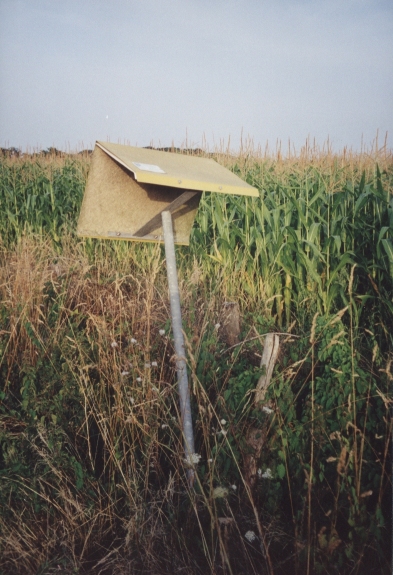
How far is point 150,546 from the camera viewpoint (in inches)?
80.6

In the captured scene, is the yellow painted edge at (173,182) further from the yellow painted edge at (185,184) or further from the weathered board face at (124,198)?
the weathered board face at (124,198)

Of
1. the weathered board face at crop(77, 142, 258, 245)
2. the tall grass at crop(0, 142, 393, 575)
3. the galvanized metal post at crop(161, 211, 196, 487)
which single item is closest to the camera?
the tall grass at crop(0, 142, 393, 575)

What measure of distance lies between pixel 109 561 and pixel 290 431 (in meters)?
0.92

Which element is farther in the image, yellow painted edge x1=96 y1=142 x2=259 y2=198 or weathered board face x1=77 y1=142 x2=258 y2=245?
weathered board face x1=77 y1=142 x2=258 y2=245

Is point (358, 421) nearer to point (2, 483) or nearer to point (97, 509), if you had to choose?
point (97, 509)

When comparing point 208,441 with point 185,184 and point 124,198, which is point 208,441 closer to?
point 185,184

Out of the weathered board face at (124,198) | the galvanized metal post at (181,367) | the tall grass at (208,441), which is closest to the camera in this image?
the tall grass at (208,441)

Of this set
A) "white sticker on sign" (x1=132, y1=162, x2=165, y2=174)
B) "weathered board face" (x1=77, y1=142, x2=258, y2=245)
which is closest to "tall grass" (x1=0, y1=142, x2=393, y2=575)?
"weathered board face" (x1=77, y1=142, x2=258, y2=245)

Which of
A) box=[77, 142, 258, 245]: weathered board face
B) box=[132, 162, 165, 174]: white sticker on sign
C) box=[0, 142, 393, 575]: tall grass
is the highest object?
box=[132, 162, 165, 174]: white sticker on sign

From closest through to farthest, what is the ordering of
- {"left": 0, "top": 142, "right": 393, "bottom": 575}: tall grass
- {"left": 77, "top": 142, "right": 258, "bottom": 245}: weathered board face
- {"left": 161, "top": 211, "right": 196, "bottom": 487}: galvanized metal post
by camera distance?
{"left": 0, "top": 142, "right": 393, "bottom": 575}: tall grass → {"left": 161, "top": 211, "right": 196, "bottom": 487}: galvanized metal post → {"left": 77, "top": 142, "right": 258, "bottom": 245}: weathered board face

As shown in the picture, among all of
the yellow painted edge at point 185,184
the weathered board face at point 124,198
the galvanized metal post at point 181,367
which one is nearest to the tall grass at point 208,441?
the galvanized metal post at point 181,367

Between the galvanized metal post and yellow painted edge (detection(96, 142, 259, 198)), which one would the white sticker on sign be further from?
the galvanized metal post

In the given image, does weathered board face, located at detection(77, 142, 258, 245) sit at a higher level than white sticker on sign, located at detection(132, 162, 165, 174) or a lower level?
lower

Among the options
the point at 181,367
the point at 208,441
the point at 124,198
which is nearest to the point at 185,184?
the point at 124,198
